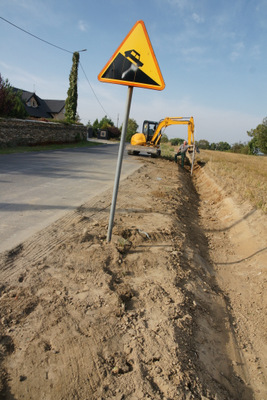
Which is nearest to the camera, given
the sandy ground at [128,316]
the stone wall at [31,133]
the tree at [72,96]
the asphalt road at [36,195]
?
the sandy ground at [128,316]

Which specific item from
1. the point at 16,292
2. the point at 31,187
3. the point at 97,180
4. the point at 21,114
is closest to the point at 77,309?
the point at 16,292

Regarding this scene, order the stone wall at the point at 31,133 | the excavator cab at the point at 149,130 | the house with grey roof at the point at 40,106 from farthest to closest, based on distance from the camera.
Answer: the house with grey roof at the point at 40,106
the excavator cab at the point at 149,130
the stone wall at the point at 31,133

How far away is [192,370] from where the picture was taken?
8.12ft

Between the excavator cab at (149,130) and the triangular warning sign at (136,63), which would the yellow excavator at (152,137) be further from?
the triangular warning sign at (136,63)

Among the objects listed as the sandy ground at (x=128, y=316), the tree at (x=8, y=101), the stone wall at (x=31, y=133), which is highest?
the tree at (x=8, y=101)

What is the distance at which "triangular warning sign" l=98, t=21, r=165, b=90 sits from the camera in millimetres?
3529

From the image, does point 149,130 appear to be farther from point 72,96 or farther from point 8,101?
point 72,96

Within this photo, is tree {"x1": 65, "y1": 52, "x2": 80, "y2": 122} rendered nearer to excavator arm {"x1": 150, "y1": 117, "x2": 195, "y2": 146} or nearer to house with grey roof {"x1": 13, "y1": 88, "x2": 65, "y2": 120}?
house with grey roof {"x1": 13, "y1": 88, "x2": 65, "y2": 120}

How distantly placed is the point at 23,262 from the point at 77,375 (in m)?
1.78

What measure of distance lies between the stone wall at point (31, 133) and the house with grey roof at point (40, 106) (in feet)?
60.0

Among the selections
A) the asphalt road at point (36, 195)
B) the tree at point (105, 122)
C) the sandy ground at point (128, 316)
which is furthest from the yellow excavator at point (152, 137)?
the tree at point (105, 122)

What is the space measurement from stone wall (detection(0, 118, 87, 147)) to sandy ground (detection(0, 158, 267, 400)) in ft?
45.7

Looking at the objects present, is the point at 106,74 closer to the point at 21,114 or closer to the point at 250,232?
the point at 250,232

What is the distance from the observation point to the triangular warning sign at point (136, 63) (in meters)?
3.53
